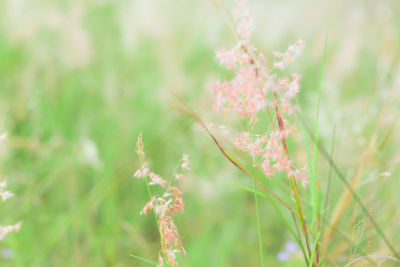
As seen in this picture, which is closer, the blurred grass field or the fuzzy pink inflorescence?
the fuzzy pink inflorescence

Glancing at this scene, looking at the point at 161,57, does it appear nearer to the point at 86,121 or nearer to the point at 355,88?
the point at 86,121

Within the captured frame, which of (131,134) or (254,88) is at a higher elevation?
(131,134)

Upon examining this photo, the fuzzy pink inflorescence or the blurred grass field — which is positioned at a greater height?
the blurred grass field

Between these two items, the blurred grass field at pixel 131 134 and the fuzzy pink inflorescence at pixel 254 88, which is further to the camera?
the blurred grass field at pixel 131 134

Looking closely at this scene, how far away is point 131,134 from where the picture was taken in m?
2.00

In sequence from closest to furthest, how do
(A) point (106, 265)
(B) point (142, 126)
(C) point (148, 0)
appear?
(A) point (106, 265), (B) point (142, 126), (C) point (148, 0)

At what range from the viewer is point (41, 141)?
1885 millimetres

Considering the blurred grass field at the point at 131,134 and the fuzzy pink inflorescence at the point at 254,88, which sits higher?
the blurred grass field at the point at 131,134

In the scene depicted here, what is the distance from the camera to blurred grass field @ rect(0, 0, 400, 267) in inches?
54.2

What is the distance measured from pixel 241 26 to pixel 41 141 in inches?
56.1

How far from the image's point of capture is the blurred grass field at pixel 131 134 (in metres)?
1.38

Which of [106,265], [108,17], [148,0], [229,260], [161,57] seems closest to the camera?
[106,265]

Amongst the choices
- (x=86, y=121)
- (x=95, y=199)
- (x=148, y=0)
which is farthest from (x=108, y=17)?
→ (x=95, y=199)

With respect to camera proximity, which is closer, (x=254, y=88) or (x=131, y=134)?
(x=254, y=88)
